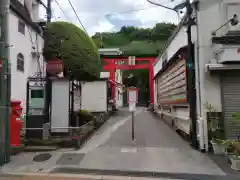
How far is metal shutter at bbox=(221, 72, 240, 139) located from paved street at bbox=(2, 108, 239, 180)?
1.35m

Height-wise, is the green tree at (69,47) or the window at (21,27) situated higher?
the window at (21,27)

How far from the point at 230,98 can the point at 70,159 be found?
5.74 m

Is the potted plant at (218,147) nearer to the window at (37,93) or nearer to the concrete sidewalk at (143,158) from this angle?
the concrete sidewalk at (143,158)

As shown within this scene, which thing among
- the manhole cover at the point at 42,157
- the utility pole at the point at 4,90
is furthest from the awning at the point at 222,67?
the utility pole at the point at 4,90

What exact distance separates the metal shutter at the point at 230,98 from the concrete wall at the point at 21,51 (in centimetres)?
881

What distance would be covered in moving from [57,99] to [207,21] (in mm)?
6377

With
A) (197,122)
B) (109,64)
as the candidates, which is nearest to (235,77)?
(197,122)

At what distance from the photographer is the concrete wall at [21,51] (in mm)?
13273

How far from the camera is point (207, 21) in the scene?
9961 mm

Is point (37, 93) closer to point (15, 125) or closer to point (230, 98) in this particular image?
point (15, 125)

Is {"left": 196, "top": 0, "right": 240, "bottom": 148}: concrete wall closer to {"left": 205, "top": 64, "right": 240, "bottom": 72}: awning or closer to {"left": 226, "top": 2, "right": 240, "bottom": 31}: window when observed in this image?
{"left": 226, "top": 2, "right": 240, "bottom": 31}: window

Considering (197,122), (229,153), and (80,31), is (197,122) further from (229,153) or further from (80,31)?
(80,31)

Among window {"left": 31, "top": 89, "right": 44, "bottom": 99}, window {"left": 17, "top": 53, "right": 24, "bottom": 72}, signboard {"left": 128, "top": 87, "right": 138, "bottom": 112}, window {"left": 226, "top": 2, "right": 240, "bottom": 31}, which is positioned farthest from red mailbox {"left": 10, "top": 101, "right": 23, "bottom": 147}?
window {"left": 226, "top": 2, "right": 240, "bottom": 31}

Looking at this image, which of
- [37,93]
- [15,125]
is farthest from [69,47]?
[15,125]
